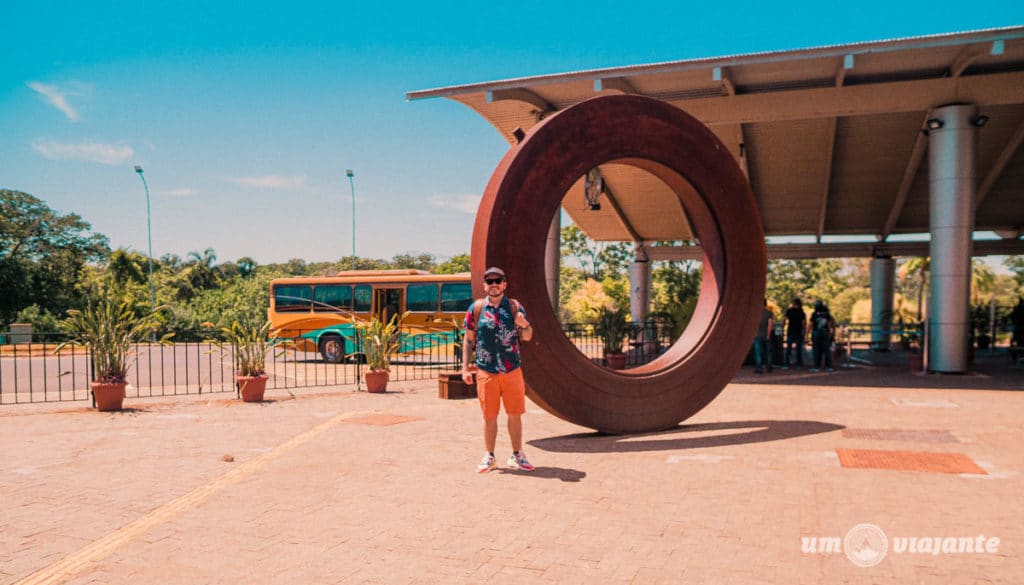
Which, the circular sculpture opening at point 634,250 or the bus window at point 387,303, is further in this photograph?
the bus window at point 387,303

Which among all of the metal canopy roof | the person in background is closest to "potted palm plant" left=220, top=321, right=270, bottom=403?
the metal canopy roof

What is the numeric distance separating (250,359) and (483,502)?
25.1ft

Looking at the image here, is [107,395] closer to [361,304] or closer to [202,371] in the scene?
[202,371]

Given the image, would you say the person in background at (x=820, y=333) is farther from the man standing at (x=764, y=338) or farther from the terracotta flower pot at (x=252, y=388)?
the terracotta flower pot at (x=252, y=388)

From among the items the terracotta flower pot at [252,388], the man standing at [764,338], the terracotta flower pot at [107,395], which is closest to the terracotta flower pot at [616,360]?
the man standing at [764,338]

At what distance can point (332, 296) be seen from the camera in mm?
23188

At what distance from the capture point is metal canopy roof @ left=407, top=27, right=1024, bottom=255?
47.5ft

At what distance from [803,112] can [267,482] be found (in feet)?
46.8

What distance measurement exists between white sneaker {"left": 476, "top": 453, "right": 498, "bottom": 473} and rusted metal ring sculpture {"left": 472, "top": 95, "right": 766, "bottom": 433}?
1128mm

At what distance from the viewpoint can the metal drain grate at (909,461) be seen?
6289 millimetres

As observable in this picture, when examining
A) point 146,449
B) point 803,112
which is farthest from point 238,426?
point 803,112

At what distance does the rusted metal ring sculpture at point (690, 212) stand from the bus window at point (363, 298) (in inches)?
587

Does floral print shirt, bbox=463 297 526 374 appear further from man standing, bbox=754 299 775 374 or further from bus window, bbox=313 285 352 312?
bus window, bbox=313 285 352 312

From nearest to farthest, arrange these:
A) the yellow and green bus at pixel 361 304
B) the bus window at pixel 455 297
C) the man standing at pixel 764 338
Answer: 1. the man standing at pixel 764 338
2. the bus window at pixel 455 297
3. the yellow and green bus at pixel 361 304
